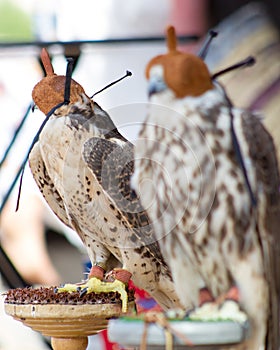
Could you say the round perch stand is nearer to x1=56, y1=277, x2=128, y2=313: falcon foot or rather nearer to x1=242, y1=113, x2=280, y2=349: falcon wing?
x1=56, y1=277, x2=128, y2=313: falcon foot

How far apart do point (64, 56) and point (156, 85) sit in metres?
1.01

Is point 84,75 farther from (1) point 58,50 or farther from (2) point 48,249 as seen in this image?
(2) point 48,249

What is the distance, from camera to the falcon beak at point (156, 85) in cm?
84

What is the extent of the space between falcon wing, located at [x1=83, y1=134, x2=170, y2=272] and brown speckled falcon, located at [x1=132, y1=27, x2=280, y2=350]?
221 millimetres

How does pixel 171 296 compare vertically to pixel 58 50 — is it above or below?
below

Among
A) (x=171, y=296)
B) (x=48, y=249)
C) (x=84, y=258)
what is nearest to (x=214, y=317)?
(x=171, y=296)

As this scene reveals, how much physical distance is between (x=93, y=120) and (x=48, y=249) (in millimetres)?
1063

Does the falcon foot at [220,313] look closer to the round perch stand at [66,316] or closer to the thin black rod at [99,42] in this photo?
the round perch stand at [66,316]

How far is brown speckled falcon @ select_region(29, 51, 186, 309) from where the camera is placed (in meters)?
1.07

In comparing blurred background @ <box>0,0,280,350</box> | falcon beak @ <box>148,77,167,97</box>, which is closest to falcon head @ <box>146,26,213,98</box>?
falcon beak @ <box>148,77,167,97</box>

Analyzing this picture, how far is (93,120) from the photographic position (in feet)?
3.60

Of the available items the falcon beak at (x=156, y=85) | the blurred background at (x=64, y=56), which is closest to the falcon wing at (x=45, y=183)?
the falcon beak at (x=156, y=85)

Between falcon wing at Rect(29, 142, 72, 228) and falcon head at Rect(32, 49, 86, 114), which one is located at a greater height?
falcon head at Rect(32, 49, 86, 114)

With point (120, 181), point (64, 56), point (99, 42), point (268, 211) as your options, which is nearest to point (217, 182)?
point (268, 211)
